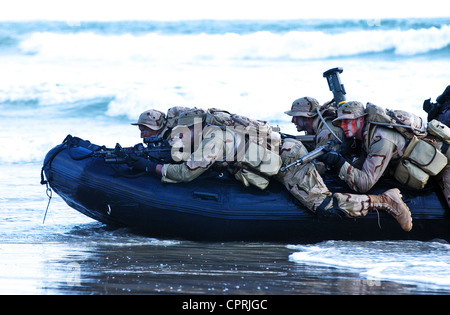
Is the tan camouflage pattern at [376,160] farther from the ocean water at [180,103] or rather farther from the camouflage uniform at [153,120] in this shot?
the camouflage uniform at [153,120]

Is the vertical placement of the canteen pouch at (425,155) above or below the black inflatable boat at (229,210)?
above

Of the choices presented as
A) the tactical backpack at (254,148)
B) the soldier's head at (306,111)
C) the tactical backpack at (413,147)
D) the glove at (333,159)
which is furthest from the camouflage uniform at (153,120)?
the tactical backpack at (413,147)

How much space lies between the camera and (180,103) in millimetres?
20516

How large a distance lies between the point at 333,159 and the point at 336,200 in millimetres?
387

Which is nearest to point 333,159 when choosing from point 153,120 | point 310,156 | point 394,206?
point 310,156

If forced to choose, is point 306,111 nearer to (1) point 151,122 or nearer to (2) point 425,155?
(2) point 425,155

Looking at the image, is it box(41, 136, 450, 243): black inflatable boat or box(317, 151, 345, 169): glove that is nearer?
box(317, 151, 345, 169): glove

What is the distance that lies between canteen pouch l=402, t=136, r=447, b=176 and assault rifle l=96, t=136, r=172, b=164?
2.30 meters

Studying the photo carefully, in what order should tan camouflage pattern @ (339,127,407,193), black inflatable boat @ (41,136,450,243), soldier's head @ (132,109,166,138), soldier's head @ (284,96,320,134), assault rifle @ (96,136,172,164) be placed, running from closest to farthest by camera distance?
tan camouflage pattern @ (339,127,407,193) → black inflatable boat @ (41,136,450,243) → assault rifle @ (96,136,172,164) → soldier's head @ (284,96,320,134) → soldier's head @ (132,109,166,138)

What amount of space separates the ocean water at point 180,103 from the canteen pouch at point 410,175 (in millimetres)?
591

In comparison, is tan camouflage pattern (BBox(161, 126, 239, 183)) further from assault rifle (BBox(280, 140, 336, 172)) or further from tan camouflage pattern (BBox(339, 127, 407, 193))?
tan camouflage pattern (BBox(339, 127, 407, 193))

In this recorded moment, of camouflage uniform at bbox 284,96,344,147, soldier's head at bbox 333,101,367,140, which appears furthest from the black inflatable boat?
camouflage uniform at bbox 284,96,344,147

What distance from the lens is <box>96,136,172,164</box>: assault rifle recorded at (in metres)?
8.45

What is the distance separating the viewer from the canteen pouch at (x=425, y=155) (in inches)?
321
